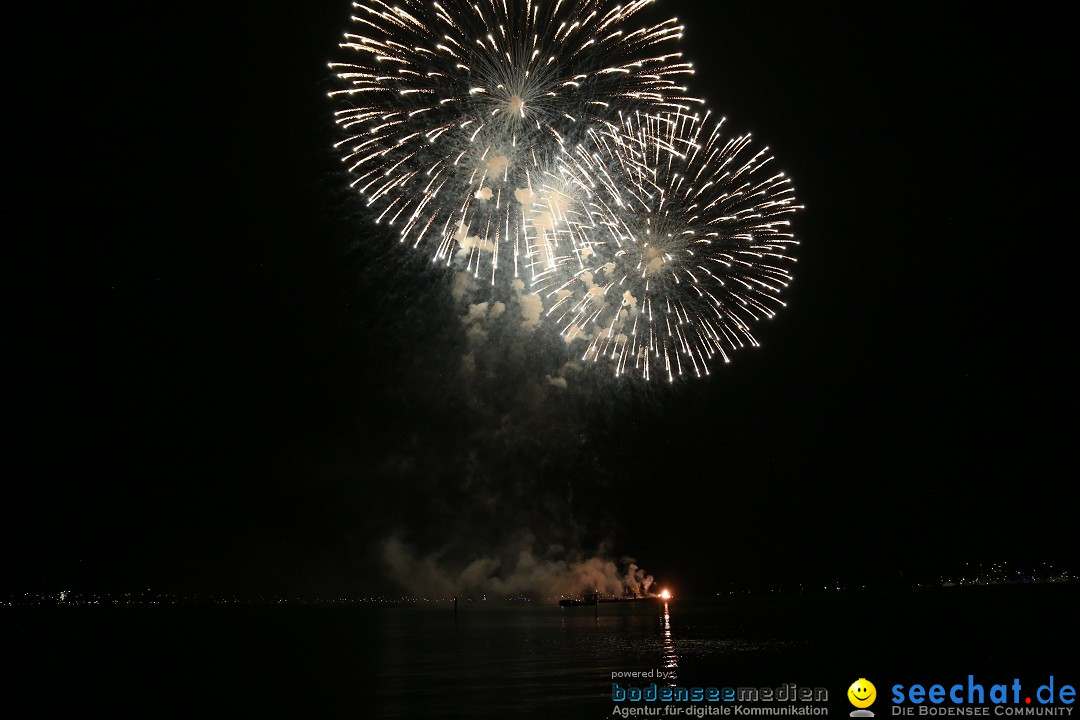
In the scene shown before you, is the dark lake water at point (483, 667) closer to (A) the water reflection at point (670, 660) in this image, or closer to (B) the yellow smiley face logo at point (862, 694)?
(A) the water reflection at point (670, 660)

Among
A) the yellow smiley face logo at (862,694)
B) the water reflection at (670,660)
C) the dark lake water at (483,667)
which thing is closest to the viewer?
the yellow smiley face logo at (862,694)

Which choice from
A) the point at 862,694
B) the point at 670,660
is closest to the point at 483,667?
the point at 670,660

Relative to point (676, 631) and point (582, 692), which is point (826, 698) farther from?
point (676, 631)

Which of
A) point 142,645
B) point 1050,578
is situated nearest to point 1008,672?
point 142,645

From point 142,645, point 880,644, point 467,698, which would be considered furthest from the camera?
point 142,645

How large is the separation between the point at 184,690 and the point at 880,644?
117 ft

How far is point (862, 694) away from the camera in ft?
86.4

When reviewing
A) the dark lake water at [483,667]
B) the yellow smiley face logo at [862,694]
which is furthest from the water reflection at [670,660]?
the yellow smiley face logo at [862,694]

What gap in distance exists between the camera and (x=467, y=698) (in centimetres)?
2792

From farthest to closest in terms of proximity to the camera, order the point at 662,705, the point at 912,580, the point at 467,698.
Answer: the point at 912,580, the point at 467,698, the point at 662,705

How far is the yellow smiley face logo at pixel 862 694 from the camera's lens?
25.2 m

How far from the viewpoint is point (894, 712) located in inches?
927

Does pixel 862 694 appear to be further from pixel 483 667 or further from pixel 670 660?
pixel 483 667

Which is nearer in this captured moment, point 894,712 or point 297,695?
point 894,712
